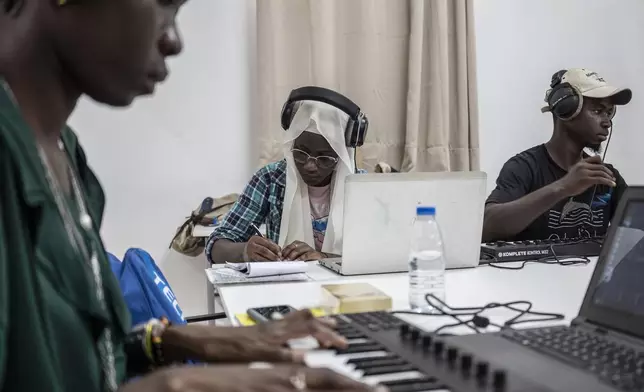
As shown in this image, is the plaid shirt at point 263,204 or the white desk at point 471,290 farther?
the plaid shirt at point 263,204

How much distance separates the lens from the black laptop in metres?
0.71

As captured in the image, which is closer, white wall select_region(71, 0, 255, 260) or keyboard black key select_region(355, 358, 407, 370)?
keyboard black key select_region(355, 358, 407, 370)

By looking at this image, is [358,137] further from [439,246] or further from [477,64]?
[477,64]

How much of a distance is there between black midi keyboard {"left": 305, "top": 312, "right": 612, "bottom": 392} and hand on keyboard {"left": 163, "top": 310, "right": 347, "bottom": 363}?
31 mm

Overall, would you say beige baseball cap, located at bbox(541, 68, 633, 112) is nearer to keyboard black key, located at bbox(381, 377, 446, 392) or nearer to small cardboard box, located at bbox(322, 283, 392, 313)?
small cardboard box, located at bbox(322, 283, 392, 313)

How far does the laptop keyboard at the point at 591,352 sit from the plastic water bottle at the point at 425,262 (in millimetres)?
287

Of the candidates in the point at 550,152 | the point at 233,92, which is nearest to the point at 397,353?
the point at 550,152

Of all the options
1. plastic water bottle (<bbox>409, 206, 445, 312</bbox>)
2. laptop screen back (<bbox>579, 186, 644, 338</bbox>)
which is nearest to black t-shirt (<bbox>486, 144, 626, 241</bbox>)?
plastic water bottle (<bbox>409, 206, 445, 312</bbox>)

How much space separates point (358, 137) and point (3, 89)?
4.96 ft

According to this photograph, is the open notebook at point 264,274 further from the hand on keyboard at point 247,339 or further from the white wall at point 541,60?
the white wall at point 541,60

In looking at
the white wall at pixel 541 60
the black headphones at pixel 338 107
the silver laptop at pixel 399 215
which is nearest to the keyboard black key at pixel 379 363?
the silver laptop at pixel 399 215

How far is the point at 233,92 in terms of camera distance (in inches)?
110

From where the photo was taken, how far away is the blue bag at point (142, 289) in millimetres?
1232

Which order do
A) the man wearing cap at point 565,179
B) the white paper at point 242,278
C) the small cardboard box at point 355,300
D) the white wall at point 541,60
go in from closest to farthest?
the small cardboard box at point 355,300 → the white paper at point 242,278 → the man wearing cap at point 565,179 → the white wall at point 541,60
